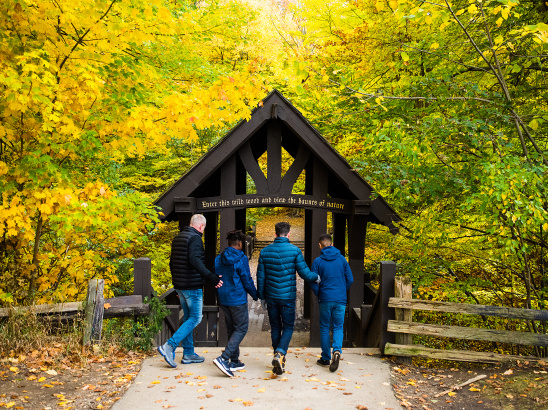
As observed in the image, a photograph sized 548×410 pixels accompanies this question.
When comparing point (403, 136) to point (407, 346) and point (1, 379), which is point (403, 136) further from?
point (1, 379)

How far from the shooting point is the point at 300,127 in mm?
8023

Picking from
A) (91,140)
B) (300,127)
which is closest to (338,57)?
(300,127)

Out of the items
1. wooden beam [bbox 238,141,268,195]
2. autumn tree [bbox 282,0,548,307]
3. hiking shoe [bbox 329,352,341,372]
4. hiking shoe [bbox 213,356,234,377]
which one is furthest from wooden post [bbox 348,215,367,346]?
hiking shoe [bbox 213,356,234,377]

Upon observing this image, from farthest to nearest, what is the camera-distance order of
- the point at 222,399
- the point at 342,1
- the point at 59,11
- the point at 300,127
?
the point at 342,1 < the point at 300,127 < the point at 59,11 < the point at 222,399

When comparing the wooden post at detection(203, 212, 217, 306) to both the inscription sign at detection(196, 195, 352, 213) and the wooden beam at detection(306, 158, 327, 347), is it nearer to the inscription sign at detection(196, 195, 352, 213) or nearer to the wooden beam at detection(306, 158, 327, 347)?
the inscription sign at detection(196, 195, 352, 213)

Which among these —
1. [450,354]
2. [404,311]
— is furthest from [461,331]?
[404,311]

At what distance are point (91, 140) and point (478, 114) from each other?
571 centimetres

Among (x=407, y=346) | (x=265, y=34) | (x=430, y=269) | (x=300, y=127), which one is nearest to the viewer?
(x=407, y=346)

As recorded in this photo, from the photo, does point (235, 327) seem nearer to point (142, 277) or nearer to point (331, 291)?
point (331, 291)

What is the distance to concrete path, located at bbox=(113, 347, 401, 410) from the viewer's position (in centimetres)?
444

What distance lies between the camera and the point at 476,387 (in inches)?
199

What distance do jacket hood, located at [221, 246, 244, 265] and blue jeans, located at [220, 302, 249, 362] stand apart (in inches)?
22.7

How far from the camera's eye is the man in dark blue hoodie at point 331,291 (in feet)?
18.5

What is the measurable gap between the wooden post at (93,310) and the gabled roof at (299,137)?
2368 mm
